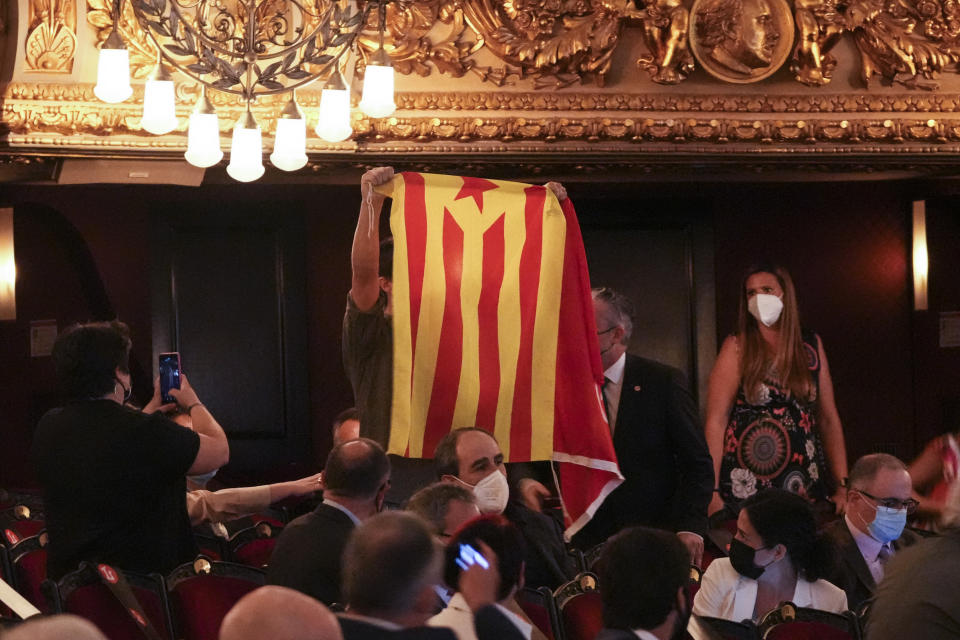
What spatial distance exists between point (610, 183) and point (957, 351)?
2.36 metres

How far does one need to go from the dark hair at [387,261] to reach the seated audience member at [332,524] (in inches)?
47.4

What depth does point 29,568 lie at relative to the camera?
4.86m

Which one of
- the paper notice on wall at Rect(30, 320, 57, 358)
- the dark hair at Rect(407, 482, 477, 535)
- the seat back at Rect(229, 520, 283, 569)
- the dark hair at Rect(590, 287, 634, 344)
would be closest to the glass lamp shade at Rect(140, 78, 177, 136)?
the seat back at Rect(229, 520, 283, 569)

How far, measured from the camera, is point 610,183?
28.1 ft

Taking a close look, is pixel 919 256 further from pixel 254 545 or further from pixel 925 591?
pixel 925 591

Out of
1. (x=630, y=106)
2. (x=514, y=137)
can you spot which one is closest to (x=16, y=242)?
(x=514, y=137)

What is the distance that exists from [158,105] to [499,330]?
196 cm

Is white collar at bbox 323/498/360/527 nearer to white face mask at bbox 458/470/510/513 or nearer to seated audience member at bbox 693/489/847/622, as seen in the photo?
white face mask at bbox 458/470/510/513

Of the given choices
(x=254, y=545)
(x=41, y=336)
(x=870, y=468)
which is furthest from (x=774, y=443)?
(x=41, y=336)

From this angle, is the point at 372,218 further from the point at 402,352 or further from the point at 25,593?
the point at 25,593

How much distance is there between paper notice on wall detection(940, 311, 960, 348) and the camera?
8.83 meters

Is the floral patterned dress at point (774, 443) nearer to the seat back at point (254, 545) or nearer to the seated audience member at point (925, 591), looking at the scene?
the seat back at point (254, 545)

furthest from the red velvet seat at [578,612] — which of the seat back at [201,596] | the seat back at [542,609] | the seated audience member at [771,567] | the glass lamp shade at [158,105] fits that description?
the glass lamp shade at [158,105]

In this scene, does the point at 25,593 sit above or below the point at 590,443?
below
